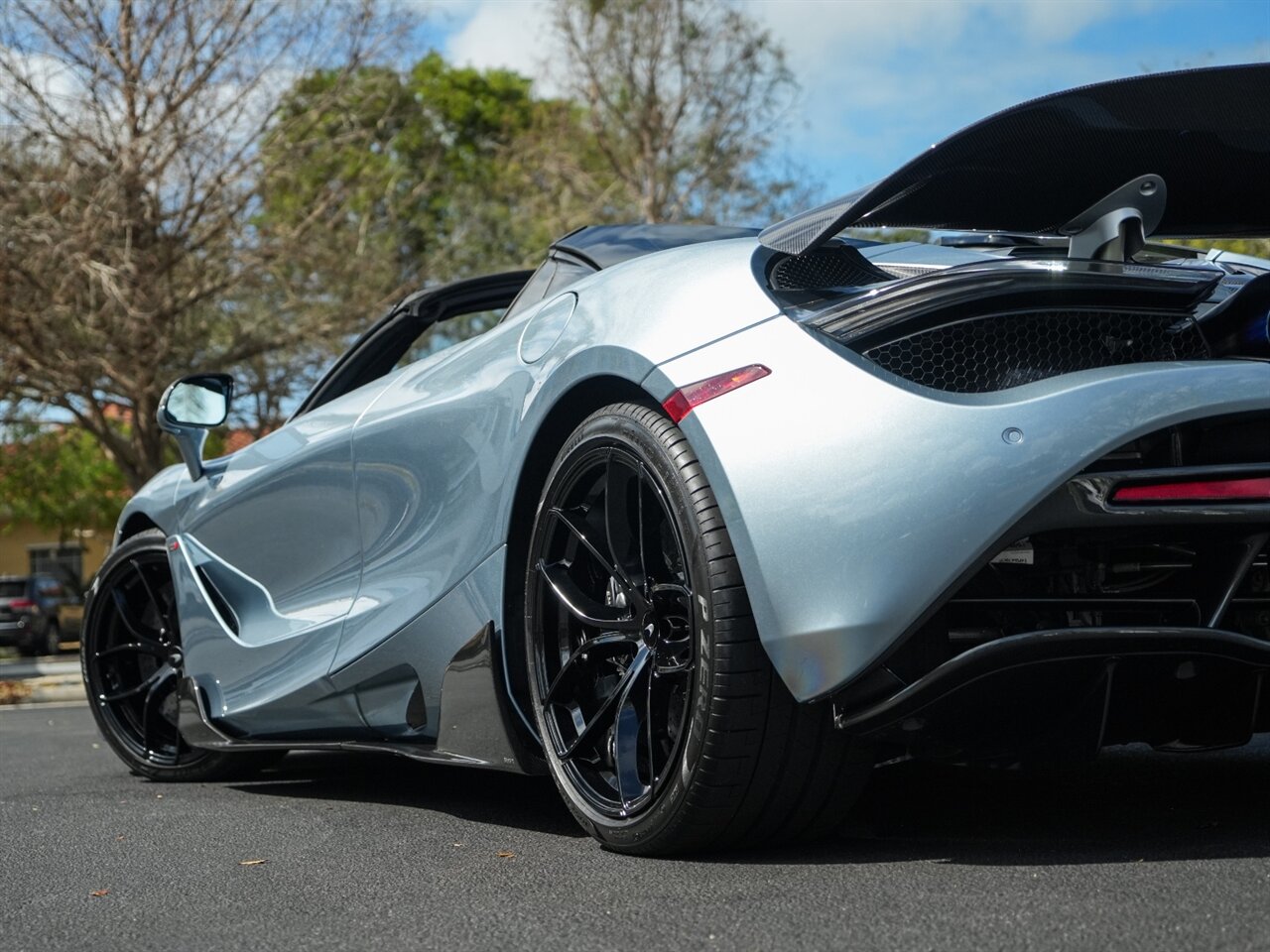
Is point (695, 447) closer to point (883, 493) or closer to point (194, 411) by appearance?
point (883, 493)

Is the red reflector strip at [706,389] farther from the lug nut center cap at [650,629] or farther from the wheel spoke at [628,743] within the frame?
the wheel spoke at [628,743]

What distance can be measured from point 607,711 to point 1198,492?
1177mm

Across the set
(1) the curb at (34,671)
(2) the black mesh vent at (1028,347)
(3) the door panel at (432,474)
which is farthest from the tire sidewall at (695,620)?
(1) the curb at (34,671)

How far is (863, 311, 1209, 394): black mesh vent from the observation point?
104 inches

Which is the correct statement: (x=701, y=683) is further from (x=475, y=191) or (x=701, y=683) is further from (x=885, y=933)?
(x=475, y=191)

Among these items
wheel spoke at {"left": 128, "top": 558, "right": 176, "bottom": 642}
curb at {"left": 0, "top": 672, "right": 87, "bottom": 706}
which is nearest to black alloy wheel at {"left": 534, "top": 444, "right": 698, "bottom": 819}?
wheel spoke at {"left": 128, "top": 558, "right": 176, "bottom": 642}

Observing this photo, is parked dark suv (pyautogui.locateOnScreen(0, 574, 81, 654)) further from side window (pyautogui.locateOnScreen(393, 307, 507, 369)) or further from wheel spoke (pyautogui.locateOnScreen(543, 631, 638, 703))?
wheel spoke (pyautogui.locateOnScreen(543, 631, 638, 703))

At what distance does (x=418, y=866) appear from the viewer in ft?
9.98

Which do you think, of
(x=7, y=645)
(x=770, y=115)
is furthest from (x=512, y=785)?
(x=7, y=645)

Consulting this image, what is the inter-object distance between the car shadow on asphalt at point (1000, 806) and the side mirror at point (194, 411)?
1.07 meters

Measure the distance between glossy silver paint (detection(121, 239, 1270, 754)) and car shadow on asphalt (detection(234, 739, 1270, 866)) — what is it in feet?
1.27

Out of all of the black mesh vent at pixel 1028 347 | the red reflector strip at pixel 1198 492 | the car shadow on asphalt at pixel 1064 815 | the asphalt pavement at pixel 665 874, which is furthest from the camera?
the car shadow on asphalt at pixel 1064 815

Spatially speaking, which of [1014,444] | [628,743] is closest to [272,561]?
[628,743]

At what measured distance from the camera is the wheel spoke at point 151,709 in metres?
5.07
